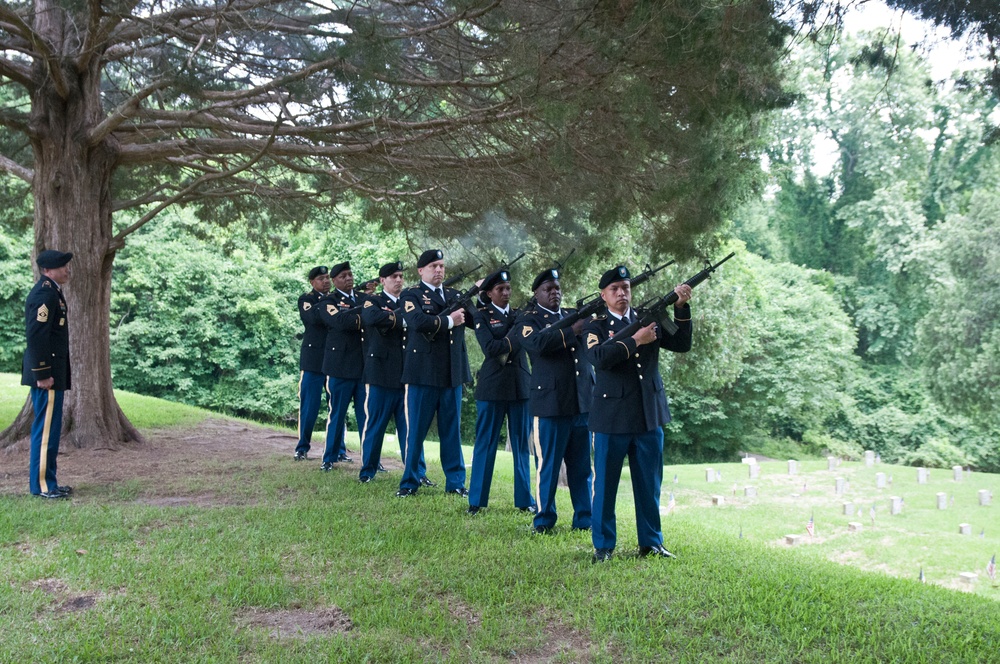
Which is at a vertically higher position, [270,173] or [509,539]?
[270,173]

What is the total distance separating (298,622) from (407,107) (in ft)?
16.4

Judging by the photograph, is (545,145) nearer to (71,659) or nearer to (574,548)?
(574,548)

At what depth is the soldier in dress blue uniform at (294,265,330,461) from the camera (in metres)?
9.97

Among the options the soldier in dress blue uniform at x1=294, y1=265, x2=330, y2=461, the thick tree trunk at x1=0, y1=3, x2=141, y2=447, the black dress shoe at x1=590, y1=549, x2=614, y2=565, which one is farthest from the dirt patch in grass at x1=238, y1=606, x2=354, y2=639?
the thick tree trunk at x1=0, y1=3, x2=141, y2=447

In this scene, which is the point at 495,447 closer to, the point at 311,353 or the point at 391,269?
the point at 391,269

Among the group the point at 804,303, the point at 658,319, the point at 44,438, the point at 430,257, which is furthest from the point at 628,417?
the point at 804,303

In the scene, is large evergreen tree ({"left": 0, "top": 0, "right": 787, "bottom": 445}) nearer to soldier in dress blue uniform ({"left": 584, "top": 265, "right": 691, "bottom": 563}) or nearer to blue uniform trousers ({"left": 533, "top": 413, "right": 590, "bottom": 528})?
soldier in dress blue uniform ({"left": 584, "top": 265, "right": 691, "bottom": 563})

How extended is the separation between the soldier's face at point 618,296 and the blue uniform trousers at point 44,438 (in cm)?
Result: 489

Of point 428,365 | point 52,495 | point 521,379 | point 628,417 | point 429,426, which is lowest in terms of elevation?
point 52,495

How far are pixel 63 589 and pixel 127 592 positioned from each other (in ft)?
1.36

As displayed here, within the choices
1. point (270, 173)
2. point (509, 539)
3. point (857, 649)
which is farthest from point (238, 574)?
point (270, 173)

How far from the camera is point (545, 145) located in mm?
7543

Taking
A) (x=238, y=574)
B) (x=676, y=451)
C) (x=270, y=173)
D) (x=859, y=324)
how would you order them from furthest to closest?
(x=859, y=324) < (x=676, y=451) < (x=270, y=173) < (x=238, y=574)

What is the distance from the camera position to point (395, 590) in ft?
16.4
